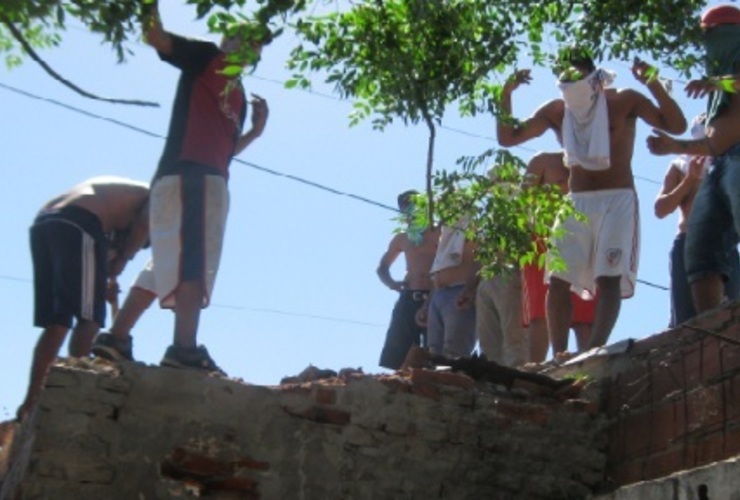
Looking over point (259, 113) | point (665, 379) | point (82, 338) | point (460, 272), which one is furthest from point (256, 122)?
point (665, 379)

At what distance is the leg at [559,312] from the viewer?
7219mm

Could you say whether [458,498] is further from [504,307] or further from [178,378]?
[504,307]

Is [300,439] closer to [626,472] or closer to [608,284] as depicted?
[626,472]

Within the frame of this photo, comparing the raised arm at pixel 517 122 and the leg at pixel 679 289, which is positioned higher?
the raised arm at pixel 517 122

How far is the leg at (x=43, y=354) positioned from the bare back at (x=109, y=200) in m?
0.66

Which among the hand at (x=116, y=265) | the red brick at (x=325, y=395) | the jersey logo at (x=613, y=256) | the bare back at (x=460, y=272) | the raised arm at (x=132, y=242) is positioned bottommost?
the red brick at (x=325, y=395)


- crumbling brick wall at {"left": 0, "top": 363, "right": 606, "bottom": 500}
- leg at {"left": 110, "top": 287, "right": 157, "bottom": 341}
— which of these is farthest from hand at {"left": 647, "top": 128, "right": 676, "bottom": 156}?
leg at {"left": 110, "top": 287, "right": 157, "bottom": 341}

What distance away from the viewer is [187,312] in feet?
19.6

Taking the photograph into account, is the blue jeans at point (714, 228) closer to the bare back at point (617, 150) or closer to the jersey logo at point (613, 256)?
the jersey logo at point (613, 256)

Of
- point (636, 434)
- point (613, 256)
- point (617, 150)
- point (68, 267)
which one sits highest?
point (617, 150)

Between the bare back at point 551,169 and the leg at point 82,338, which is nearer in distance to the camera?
the leg at point 82,338

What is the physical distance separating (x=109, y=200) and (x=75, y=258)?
43 cm

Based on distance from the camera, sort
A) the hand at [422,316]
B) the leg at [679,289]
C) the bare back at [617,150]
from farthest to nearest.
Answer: the hand at [422,316]
the bare back at [617,150]
the leg at [679,289]

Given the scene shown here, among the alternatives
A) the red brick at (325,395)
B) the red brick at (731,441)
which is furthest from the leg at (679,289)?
the red brick at (325,395)
